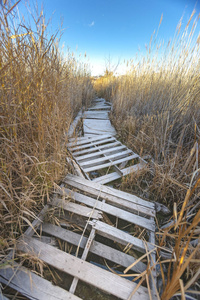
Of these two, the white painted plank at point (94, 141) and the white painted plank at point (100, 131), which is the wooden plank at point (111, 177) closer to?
the white painted plank at point (94, 141)

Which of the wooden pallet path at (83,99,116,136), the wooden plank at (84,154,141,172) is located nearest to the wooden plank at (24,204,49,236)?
the wooden plank at (84,154,141,172)

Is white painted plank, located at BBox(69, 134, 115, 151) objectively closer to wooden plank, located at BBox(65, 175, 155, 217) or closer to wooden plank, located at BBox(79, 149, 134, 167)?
wooden plank, located at BBox(79, 149, 134, 167)

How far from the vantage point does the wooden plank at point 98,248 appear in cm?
114

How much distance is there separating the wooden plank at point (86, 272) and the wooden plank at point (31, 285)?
0.10 metres

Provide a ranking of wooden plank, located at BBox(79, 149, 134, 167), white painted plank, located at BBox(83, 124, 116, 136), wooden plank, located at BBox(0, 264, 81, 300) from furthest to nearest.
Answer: white painted plank, located at BBox(83, 124, 116, 136)
wooden plank, located at BBox(79, 149, 134, 167)
wooden plank, located at BBox(0, 264, 81, 300)

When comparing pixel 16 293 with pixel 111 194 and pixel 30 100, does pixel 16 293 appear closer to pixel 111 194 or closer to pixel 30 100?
pixel 111 194

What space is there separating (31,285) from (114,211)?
0.87 m

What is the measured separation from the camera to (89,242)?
118cm

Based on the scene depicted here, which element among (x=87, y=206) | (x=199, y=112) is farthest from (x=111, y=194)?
(x=199, y=112)

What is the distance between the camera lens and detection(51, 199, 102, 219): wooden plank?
4.64 feet

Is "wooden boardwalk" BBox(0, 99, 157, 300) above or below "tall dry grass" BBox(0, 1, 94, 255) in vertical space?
below

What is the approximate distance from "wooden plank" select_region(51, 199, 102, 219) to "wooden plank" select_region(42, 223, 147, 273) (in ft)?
0.61

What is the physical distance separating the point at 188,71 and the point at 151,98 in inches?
33.1

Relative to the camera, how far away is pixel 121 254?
1.19 m
